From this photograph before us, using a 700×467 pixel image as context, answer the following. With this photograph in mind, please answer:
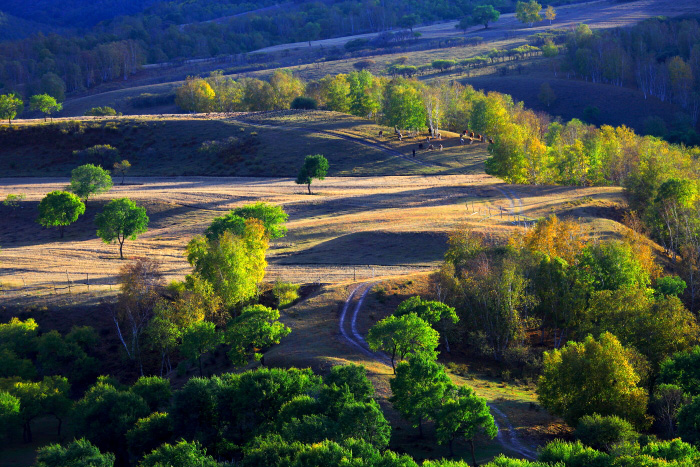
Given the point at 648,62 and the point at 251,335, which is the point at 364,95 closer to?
the point at 648,62

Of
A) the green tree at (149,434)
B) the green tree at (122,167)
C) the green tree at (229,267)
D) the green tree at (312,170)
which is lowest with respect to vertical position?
the green tree at (149,434)

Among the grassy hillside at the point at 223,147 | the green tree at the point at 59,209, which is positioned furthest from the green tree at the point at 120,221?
the grassy hillside at the point at 223,147

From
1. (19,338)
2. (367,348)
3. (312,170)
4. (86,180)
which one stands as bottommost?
(367,348)

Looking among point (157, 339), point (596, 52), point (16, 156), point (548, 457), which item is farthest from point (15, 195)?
point (596, 52)

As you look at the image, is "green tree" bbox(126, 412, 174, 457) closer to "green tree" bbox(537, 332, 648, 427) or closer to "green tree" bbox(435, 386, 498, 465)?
"green tree" bbox(435, 386, 498, 465)

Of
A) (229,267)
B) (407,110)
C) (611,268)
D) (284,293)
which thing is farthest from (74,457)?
(407,110)

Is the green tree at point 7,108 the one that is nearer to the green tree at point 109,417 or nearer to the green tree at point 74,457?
the green tree at point 109,417
